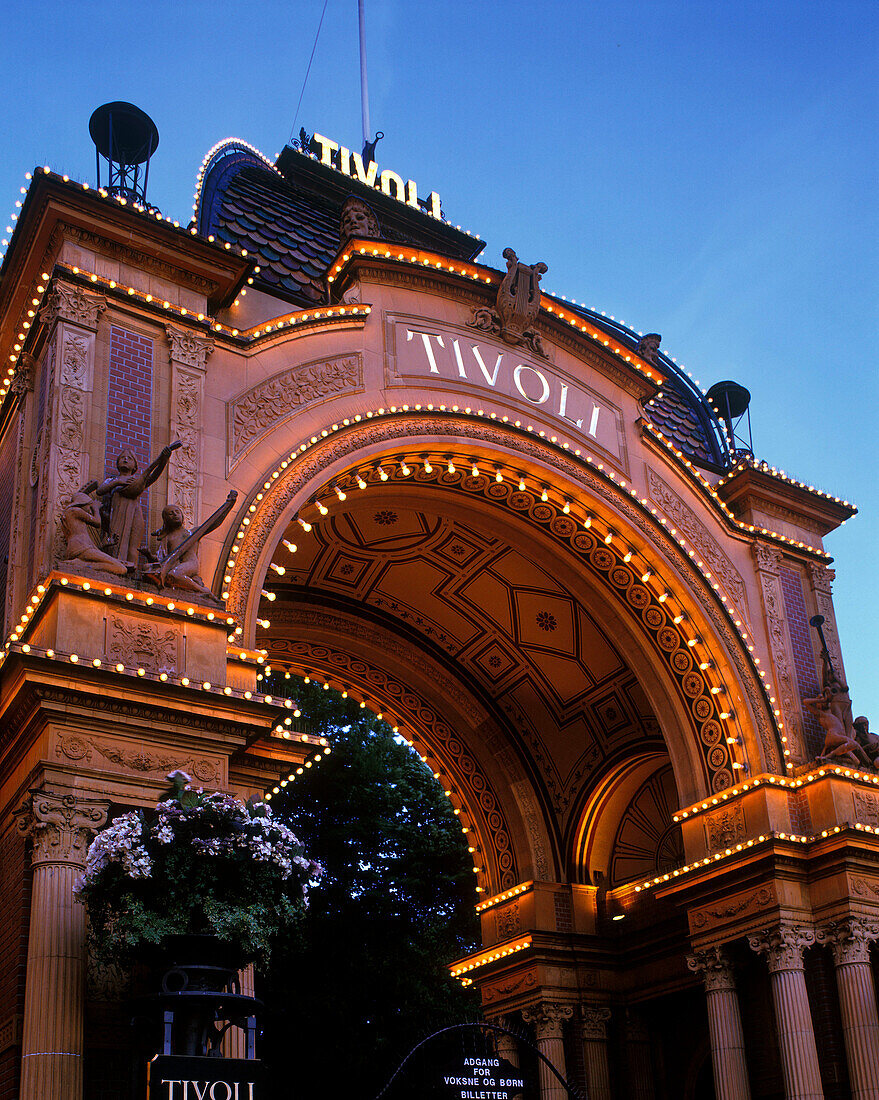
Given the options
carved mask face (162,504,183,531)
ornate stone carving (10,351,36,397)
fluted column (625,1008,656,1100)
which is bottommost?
fluted column (625,1008,656,1100)

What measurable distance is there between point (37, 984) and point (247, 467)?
667 cm

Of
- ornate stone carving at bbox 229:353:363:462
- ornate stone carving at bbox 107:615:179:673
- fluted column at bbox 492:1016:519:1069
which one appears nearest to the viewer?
ornate stone carving at bbox 107:615:179:673

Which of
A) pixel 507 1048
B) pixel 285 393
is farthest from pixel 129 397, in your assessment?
pixel 507 1048

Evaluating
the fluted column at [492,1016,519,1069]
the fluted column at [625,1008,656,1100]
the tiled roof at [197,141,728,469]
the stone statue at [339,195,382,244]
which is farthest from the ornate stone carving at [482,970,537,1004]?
the stone statue at [339,195,382,244]

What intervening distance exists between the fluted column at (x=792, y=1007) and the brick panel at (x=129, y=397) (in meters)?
10.4

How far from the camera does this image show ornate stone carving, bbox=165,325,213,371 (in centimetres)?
1476

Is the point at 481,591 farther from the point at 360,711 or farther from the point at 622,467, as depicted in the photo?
the point at 360,711

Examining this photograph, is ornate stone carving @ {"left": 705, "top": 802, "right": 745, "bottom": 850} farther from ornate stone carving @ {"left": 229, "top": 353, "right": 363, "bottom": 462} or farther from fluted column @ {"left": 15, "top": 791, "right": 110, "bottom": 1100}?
fluted column @ {"left": 15, "top": 791, "right": 110, "bottom": 1100}

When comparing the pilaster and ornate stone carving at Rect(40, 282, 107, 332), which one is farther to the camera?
ornate stone carving at Rect(40, 282, 107, 332)

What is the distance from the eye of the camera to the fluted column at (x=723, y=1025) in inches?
642

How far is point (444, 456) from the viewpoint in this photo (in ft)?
57.4

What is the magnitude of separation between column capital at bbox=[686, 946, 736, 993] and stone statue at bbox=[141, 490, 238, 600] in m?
9.06

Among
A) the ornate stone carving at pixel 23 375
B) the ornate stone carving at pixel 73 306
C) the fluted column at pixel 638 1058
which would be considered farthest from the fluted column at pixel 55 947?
the fluted column at pixel 638 1058

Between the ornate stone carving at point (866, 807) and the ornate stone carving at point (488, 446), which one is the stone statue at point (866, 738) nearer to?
the ornate stone carving at point (866, 807)
